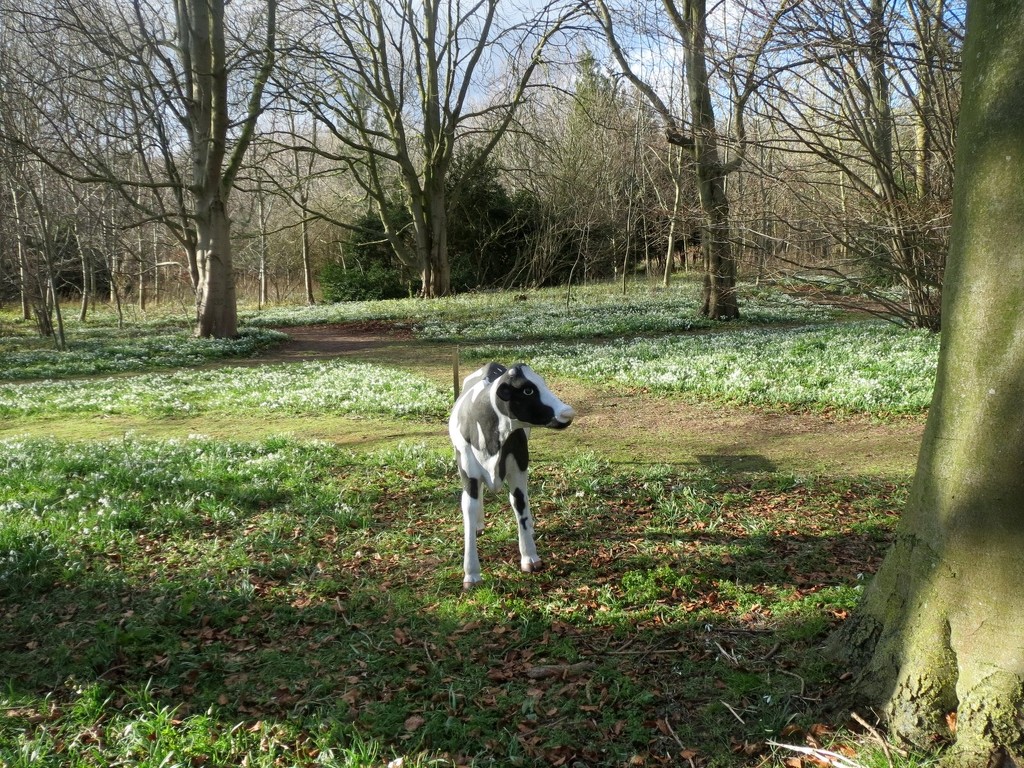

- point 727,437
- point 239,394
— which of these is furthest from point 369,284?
point 727,437

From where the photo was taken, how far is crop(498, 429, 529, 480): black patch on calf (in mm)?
4957

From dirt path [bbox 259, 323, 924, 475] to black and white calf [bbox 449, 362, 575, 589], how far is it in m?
3.31

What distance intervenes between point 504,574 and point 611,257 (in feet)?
110

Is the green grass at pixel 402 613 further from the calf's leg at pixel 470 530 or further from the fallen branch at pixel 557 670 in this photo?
the calf's leg at pixel 470 530

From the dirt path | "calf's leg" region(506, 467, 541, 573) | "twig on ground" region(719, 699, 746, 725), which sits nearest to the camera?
"twig on ground" region(719, 699, 746, 725)

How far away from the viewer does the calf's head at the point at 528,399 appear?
459 cm

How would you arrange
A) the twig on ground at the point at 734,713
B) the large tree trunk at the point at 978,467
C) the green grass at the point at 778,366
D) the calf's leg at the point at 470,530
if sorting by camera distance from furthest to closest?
the green grass at the point at 778,366
the calf's leg at the point at 470,530
the twig on ground at the point at 734,713
the large tree trunk at the point at 978,467

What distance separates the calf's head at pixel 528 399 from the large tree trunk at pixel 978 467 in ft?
7.08

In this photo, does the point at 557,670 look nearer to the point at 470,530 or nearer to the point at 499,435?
the point at 470,530

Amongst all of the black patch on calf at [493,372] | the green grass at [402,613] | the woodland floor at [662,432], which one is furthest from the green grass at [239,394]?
the black patch on calf at [493,372]

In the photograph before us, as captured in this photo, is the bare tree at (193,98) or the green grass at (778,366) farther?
the bare tree at (193,98)

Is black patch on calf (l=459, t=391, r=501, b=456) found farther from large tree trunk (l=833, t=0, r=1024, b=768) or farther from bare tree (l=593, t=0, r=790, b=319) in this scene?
bare tree (l=593, t=0, r=790, b=319)

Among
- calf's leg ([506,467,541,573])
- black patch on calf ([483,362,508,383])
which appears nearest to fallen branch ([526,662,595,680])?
calf's leg ([506,467,541,573])

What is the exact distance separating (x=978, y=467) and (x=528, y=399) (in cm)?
255
